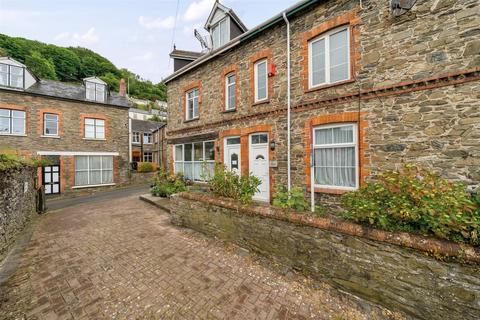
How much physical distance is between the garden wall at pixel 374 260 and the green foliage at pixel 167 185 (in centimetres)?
583

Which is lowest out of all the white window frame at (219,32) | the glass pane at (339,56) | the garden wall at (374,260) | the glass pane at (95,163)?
the garden wall at (374,260)

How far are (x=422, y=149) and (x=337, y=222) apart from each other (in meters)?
3.90

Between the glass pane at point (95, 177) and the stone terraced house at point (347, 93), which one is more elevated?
the stone terraced house at point (347, 93)

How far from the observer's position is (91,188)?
15.3 m

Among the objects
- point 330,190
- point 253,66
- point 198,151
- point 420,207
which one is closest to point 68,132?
point 198,151

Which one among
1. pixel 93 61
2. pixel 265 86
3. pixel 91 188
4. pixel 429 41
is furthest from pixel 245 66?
pixel 93 61

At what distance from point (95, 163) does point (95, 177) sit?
3.90 ft

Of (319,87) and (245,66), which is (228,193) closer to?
(319,87)

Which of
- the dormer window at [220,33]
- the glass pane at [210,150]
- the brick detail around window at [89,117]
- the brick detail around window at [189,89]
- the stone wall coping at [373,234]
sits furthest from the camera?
the brick detail around window at [89,117]

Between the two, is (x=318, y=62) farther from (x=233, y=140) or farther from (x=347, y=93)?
(x=233, y=140)

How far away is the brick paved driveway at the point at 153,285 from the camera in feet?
8.74

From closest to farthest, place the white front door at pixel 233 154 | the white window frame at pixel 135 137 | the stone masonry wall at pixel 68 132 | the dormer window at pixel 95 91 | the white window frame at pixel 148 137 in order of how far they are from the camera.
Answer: the white front door at pixel 233 154
the stone masonry wall at pixel 68 132
the dormer window at pixel 95 91
the white window frame at pixel 135 137
the white window frame at pixel 148 137

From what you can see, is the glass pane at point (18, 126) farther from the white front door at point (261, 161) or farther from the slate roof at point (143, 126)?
the slate roof at point (143, 126)

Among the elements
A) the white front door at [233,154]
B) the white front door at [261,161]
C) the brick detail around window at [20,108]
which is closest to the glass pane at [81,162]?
the brick detail around window at [20,108]
